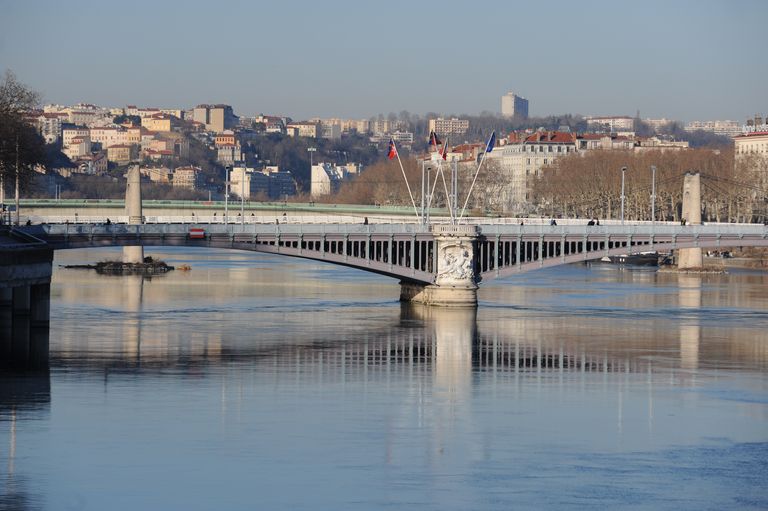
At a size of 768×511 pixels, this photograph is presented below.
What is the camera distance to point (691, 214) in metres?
112

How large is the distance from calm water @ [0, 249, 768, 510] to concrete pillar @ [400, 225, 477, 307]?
164cm

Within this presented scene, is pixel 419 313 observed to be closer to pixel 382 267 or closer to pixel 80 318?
pixel 382 267

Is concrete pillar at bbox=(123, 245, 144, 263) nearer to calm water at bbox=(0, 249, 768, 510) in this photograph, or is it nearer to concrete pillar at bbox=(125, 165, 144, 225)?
concrete pillar at bbox=(125, 165, 144, 225)

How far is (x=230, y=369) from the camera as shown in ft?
158

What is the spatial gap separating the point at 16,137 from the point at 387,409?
42719mm

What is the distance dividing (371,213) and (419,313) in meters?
52.9

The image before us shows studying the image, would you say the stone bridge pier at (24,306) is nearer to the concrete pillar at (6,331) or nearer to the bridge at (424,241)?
the concrete pillar at (6,331)

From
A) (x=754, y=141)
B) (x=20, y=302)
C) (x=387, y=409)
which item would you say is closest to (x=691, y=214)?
(x=20, y=302)

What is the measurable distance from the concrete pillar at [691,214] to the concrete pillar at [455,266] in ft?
135

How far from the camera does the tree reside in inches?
3098

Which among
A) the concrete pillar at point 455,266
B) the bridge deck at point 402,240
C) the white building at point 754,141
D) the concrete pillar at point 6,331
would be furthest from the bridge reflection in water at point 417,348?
the white building at point 754,141

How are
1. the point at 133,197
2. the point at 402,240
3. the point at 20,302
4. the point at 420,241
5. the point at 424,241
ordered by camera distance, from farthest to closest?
the point at 133,197 < the point at 424,241 < the point at 420,241 < the point at 402,240 < the point at 20,302

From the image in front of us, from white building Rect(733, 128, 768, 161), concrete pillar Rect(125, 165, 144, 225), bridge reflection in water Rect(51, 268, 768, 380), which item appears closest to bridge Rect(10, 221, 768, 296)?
bridge reflection in water Rect(51, 268, 768, 380)

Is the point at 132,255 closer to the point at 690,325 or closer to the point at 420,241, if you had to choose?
the point at 420,241
